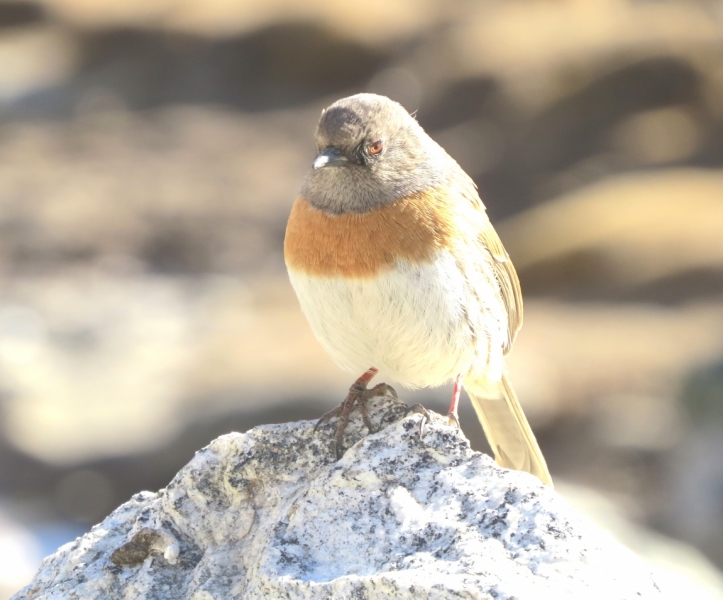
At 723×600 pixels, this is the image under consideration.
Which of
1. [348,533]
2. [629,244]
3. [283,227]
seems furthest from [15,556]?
[629,244]

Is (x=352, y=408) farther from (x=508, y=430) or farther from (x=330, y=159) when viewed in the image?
(x=508, y=430)

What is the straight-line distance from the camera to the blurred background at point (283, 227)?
445 inches

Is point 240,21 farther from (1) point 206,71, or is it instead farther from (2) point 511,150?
(2) point 511,150

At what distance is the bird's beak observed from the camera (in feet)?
15.6

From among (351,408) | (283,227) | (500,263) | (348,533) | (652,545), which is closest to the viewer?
(348,533)

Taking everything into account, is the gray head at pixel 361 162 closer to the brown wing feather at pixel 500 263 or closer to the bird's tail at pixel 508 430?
the brown wing feather at pixel 500 263

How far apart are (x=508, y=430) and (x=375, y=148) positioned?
77.4 inches

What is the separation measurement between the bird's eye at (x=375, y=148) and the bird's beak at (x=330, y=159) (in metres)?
0.15

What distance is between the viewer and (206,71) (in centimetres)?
2241

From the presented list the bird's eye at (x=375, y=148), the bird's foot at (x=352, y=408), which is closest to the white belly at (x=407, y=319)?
the bird's foot at (x=352, y=408)

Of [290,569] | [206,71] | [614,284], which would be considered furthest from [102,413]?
[206,71]

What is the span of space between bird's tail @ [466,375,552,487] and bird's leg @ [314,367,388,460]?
1292mm

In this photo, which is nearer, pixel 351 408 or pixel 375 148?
pixel 351 408

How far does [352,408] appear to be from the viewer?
430 cm
